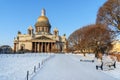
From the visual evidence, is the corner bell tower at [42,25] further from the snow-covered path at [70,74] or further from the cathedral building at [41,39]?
the snow-covered path at [70,74]

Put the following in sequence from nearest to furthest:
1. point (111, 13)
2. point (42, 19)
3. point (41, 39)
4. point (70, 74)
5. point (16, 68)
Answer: point (70, 74) < point (16, 68) < point (111, 13) < point (41, 39) < point (42, 19)

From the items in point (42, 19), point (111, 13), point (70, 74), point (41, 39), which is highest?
point (42, 19)

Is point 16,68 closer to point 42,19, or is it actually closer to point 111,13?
point 111,13

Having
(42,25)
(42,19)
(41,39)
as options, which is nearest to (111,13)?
(41,39)

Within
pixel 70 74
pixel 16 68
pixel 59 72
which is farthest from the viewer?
pixel 16 68

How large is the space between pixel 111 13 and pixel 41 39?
132 meters

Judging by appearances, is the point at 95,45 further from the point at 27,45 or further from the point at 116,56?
the point at 27,45

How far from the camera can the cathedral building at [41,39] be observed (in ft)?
543

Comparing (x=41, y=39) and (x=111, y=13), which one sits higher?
(x=41, y=39)

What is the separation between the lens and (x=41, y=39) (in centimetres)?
16575

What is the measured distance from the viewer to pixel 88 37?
6241 centimetres

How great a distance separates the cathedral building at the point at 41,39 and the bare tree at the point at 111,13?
4703 inches

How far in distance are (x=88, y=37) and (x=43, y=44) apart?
105 m

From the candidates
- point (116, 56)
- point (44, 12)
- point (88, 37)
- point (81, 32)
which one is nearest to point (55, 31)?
point (44, 12)
